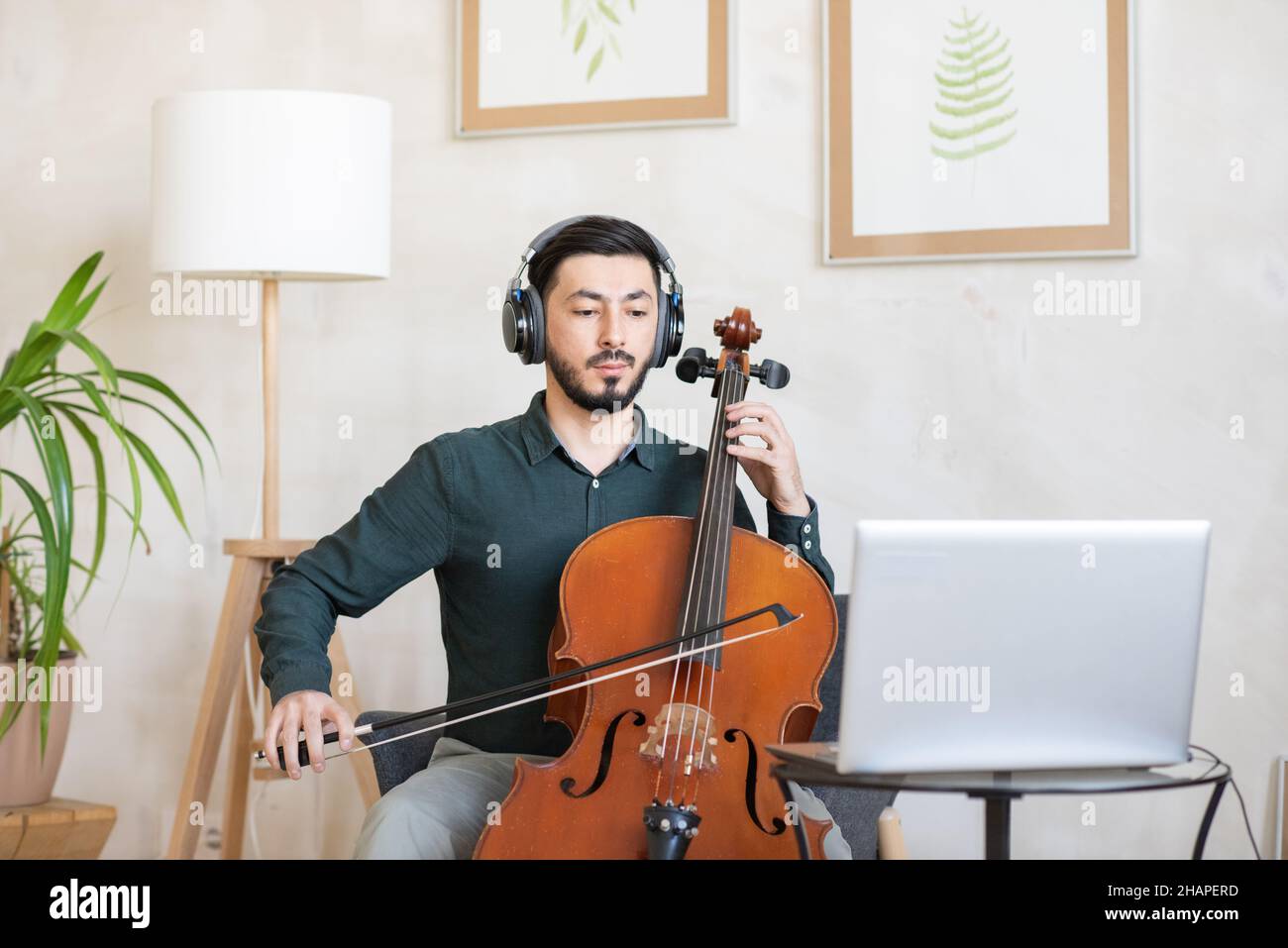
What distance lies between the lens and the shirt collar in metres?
1.93

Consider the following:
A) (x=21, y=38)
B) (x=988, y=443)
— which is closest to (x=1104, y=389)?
(x=988, y=443)

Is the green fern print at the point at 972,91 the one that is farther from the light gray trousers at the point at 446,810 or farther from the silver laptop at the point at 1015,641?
the silver laptop at the point at 1015,641

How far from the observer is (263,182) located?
7.52ft

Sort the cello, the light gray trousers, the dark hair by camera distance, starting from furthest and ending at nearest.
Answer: the dark hair, the light gray trousers, the cello

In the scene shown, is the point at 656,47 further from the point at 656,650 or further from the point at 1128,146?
the point at 656,650

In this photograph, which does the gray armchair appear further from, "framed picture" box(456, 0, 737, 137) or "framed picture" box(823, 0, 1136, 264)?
"framed picture" box(456, 0, 737, 137)

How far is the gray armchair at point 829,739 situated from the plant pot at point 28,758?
35.4 inches

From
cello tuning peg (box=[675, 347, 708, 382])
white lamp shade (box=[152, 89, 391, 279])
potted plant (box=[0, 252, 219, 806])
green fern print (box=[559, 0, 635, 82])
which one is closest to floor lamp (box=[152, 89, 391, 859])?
white lamp shade (box=[152, 89, 391, 279])

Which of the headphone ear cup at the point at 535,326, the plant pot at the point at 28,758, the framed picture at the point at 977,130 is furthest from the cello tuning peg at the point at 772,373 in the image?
the plant pot at the point at 28,758

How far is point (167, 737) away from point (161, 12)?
1.52 m

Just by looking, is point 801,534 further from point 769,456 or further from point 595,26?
point 595,26

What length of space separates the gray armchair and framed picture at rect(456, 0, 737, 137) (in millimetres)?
1122

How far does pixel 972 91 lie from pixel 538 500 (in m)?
1.19

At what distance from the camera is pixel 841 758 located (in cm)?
113
